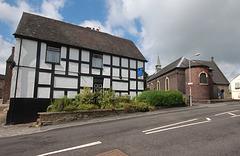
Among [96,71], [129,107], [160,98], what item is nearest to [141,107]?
[129,107]

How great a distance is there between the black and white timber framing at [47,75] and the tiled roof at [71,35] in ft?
1.34

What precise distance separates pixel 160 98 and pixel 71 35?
38.1 ft

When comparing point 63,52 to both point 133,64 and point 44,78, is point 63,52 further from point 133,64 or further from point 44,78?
point 133,64

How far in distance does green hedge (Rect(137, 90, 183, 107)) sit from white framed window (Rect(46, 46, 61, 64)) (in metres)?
9.21

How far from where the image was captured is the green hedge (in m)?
13.1

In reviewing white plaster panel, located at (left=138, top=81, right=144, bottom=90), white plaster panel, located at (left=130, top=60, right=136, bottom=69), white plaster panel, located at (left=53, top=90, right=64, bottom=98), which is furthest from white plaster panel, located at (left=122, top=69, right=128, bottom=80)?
white plaster panel, located at (left=53, top=90, right=64, bottom=98)

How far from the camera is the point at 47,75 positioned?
11.0m

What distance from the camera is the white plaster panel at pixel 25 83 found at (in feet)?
32.7

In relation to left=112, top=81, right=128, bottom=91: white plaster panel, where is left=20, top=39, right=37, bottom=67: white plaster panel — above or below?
above

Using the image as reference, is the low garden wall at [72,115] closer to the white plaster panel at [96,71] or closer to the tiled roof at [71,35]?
the white plaster panel at [96,71]

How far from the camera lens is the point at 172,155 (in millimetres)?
3412

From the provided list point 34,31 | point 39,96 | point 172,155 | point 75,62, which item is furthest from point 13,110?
point 172,155

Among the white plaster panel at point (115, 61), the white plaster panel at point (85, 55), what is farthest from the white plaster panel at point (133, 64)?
the white plaster panel at point (85, 55)

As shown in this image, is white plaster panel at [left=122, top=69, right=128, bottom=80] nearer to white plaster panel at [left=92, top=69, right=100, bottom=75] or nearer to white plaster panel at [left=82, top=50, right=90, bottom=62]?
white plaster panel at [left=92, top=69, right=100, bottom=75]
